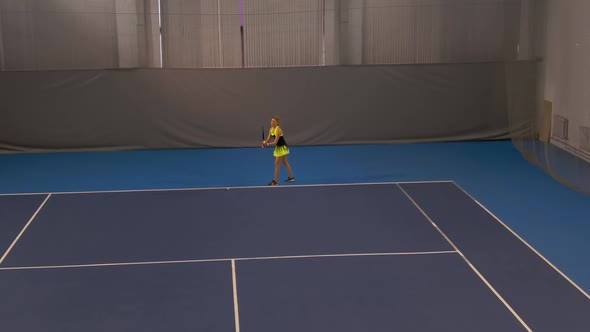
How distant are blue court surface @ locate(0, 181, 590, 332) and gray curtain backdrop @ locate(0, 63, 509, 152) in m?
4.95

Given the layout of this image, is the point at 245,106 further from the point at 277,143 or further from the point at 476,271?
the point at 476,271

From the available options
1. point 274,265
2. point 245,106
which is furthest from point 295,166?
point 274,265

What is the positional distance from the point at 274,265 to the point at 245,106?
339 inches

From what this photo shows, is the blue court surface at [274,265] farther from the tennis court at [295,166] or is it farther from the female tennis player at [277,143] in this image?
the female tennis player at [277,143]

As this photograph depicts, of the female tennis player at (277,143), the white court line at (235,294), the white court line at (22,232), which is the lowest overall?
the white court line at (235,294)

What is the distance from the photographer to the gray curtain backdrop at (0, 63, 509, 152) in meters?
16.1

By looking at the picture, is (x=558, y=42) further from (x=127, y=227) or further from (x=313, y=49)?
A: (x=127, y=227)

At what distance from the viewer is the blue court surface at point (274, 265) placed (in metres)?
6.98

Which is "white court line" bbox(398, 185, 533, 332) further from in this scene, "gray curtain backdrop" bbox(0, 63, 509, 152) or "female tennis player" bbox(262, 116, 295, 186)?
"gray curtain backdrop" bbox(0, 63, 509, 152)

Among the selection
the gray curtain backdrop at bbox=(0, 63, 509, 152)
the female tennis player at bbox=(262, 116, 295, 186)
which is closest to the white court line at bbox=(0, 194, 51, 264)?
the female tennis player at bbox=(262, 116, 295, 186)

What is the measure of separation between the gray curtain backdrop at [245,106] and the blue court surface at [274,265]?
16.2ft

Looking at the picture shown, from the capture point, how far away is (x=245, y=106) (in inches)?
653

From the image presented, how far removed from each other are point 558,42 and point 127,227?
390 inches

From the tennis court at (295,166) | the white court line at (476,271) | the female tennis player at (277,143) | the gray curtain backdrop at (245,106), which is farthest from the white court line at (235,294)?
the gray curtain backdrop at (245,106)
